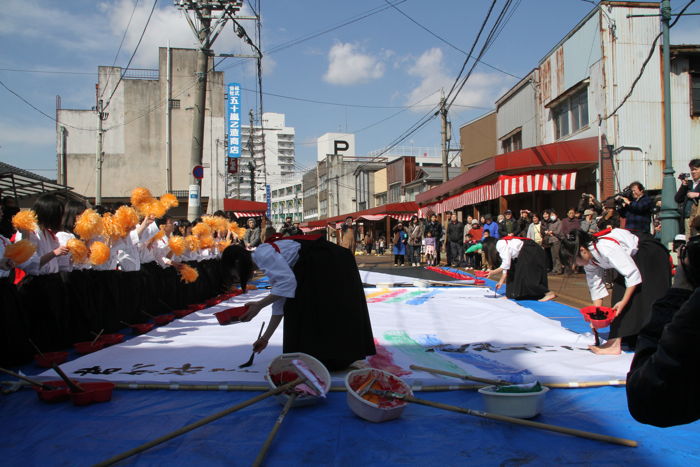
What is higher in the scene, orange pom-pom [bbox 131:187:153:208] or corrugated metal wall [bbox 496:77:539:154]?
corrugated metal wall [bbox 496:77:539:154]

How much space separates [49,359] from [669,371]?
4.63 m

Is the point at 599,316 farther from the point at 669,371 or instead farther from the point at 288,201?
Result: the point at 288,201

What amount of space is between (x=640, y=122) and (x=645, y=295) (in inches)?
424

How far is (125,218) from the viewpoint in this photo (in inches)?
231

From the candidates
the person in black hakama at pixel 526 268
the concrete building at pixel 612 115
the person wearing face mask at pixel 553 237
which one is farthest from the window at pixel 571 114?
the person in black hakama at pixel 526 268

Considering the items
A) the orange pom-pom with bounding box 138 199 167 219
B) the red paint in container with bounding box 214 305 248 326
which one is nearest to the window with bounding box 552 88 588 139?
the orange pom-pom with bounding box 138 199 167 219

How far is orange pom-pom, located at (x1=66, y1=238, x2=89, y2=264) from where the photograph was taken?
5.01 m

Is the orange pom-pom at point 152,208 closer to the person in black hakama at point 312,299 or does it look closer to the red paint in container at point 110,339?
the red paint in container at point 110,339

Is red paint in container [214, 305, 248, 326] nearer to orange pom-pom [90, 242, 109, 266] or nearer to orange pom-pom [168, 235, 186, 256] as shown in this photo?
orange pom-pom [90, 242, 109, 266]

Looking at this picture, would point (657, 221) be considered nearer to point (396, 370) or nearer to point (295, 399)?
point (396, 370)

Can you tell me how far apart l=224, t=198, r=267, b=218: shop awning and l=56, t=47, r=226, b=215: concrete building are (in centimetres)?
228

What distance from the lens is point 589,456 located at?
2.66 m

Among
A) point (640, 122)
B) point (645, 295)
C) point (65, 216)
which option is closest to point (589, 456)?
point (645, 295)

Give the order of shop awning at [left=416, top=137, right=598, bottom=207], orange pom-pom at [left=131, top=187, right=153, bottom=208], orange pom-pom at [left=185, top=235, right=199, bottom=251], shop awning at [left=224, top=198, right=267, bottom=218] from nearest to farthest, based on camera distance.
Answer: orange pom-pom at [left=131, top=187, right=153, bottom=208] → orange pom-pom at [left=185, top=235, right=199, bottom=251] → shop awning at [left=416, top=137, right=598, bottom=207] → shop awning at [left=224, top=198, right=267, bottom=218]
